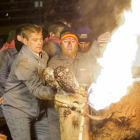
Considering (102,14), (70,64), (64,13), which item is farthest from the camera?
(64,13)

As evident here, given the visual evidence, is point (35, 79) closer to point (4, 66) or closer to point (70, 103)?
point (70, 103)

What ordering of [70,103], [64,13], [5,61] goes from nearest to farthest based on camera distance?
[70,103]
[5,61]
[64,13]

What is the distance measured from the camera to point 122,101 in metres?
3.62

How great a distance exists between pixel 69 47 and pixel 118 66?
3.71 ft

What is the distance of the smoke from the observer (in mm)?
7504

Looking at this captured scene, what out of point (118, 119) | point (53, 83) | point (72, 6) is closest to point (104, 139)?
point (118, 119)

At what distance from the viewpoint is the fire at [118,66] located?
264 cm

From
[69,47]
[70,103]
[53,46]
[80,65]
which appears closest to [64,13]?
[53,46]

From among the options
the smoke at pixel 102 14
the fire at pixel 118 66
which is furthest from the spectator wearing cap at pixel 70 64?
the smoke at pixel 102 14

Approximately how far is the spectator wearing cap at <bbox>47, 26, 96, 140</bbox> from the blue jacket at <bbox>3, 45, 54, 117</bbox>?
0.30 m

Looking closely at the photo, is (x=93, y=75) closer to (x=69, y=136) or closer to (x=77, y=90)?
(x=77, y=90)

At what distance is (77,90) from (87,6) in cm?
654

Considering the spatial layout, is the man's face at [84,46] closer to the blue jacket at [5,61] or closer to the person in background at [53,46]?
the person in background at [53,46]

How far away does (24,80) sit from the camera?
Result: 3.17 m
